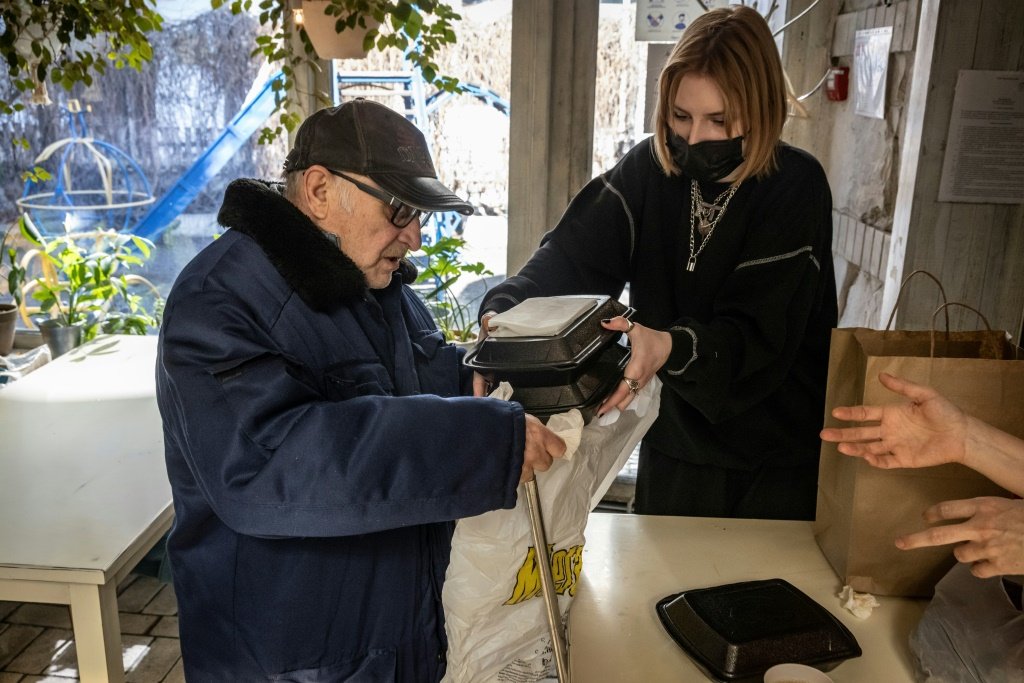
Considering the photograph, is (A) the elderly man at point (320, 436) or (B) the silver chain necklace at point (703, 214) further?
(B) the silver chain necklace at point (703, 214)

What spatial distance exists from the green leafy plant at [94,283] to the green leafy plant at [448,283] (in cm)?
104

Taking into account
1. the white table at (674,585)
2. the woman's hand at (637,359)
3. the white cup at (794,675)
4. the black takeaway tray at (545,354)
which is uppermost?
the black takeaway tray at (545,354)

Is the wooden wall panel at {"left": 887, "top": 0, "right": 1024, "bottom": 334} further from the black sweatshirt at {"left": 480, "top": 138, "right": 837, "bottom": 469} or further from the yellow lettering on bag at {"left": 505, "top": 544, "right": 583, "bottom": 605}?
the yellow lettering on bag at {"left": 505, "top": 544, "right": 583, "bottom": 605}

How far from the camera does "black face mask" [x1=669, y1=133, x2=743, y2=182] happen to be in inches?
65.8

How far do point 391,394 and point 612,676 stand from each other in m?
0.51

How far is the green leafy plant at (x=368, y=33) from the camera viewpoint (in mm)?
2406

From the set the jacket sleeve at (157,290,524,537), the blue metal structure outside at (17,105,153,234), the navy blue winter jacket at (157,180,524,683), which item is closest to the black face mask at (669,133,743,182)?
the navy blue winter jacket at (157,180,524,683)

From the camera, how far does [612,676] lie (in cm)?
125

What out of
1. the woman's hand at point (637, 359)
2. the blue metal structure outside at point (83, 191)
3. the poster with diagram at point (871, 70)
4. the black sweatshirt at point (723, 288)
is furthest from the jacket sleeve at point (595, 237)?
the blue metal structure outside at point (83, 191)

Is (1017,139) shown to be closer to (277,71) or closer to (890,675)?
(890,675)

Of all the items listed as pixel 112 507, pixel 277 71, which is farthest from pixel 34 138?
pixel 112 507

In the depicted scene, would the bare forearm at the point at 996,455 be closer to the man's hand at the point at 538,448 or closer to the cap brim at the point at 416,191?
the man's hand at the point at 538,448

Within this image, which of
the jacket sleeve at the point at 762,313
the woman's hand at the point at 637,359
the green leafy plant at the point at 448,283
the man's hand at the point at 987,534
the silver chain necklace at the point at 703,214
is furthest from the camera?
the green leafy plant at the point at 448,283

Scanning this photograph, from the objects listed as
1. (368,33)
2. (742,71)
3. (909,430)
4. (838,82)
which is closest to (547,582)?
(909,430)
